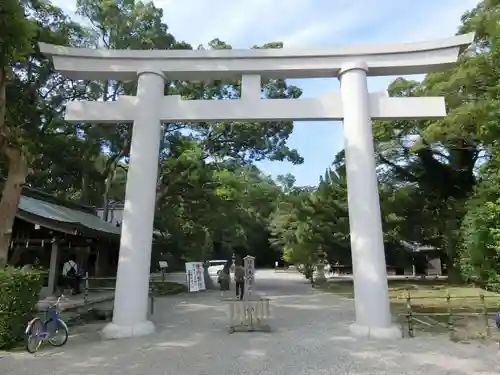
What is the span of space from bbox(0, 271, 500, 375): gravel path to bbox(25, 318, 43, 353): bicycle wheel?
0.47ft

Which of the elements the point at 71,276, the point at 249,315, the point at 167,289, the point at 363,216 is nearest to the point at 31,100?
the point at 71,276

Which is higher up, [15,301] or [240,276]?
[240,276]

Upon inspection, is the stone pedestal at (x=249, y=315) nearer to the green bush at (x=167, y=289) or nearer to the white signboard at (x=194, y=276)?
the white signboard at (x=194, y=276)

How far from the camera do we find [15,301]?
6.91 metres

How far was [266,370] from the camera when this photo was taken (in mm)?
5570

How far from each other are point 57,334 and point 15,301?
103 centimetres

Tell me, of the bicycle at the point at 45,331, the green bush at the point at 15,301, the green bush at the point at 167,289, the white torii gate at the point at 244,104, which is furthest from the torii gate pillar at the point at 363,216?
the green bush at the point at 167,289

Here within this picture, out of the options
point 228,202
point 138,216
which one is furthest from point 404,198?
point 138,216

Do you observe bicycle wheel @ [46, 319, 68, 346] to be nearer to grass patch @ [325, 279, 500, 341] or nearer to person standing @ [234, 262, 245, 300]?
grass patch @ [325, 279, 500, 341]

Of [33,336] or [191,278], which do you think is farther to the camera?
[191,278]

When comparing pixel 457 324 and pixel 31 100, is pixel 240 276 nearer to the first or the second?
pixel 457 324

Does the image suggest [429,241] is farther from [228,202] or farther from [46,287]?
[46,287]

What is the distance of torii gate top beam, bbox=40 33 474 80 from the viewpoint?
8.34 m

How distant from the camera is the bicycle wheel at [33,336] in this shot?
666cm
